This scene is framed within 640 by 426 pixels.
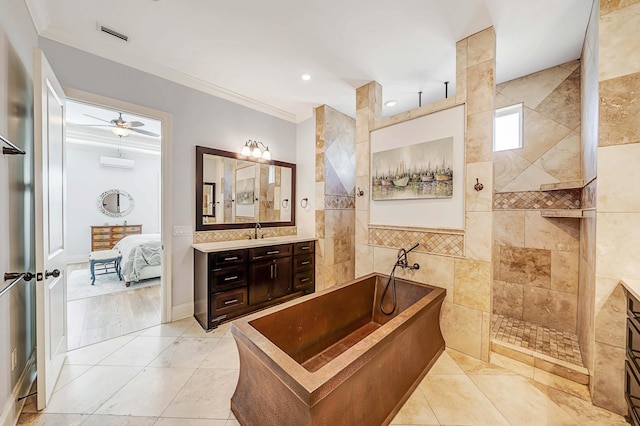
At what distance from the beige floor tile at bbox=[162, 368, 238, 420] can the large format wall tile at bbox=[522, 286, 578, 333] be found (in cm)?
313

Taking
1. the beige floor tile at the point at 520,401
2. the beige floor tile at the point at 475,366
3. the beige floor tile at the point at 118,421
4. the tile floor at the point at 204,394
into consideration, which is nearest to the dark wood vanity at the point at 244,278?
the tile floor at the point at 204,394

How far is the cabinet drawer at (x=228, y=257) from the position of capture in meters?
2.64

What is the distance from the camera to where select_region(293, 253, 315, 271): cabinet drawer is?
11.2 feet

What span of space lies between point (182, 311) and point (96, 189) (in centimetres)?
523

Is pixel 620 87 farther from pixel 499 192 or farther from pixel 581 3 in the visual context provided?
pixel 499 192

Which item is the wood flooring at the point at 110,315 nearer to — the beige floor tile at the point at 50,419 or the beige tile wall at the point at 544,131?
the beige floor tile at the point at 50,419

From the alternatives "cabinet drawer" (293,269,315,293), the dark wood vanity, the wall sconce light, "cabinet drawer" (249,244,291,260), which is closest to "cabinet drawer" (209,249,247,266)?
the dark wood vanity

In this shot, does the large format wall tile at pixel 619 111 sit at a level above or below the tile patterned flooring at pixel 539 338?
above

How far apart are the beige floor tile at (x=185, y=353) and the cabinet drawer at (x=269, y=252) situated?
38.1 inches

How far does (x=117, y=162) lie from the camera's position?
5875 mm

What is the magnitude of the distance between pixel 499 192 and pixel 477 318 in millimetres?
1552

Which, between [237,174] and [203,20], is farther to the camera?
[237,174]

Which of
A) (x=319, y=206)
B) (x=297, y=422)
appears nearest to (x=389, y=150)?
(x=319, y=206)

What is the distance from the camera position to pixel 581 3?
1.78 metres
